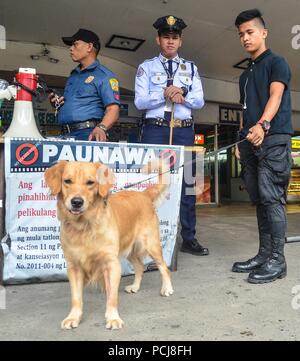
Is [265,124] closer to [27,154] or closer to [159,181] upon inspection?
[159,181]

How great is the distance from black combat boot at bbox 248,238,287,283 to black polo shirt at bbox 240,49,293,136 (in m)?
0.82

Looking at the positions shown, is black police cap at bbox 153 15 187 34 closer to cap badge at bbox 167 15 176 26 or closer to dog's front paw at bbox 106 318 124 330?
cap badge at bbox 167 15 176 26

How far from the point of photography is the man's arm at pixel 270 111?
8.51 feet

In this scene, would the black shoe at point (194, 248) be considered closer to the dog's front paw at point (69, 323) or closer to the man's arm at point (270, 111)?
the man's arm at point (270, 111)

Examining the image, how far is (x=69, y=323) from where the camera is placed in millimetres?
1955

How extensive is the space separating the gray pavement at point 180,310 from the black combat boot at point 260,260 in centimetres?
9

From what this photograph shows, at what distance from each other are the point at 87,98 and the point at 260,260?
6.22ft

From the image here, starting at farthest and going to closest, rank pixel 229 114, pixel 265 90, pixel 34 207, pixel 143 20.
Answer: pixel 229 114, pixel 143 20, pixel 265 90, pixel 34 207

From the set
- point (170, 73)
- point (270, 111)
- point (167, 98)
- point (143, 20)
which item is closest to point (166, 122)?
point (167, 98)

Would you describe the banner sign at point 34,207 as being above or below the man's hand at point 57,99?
below

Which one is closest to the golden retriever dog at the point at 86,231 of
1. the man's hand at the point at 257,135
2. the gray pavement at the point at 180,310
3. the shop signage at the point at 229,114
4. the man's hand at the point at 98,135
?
the gray pavement at the point at 180,310

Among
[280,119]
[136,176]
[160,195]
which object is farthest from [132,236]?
[280,119]

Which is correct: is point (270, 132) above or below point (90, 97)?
below
